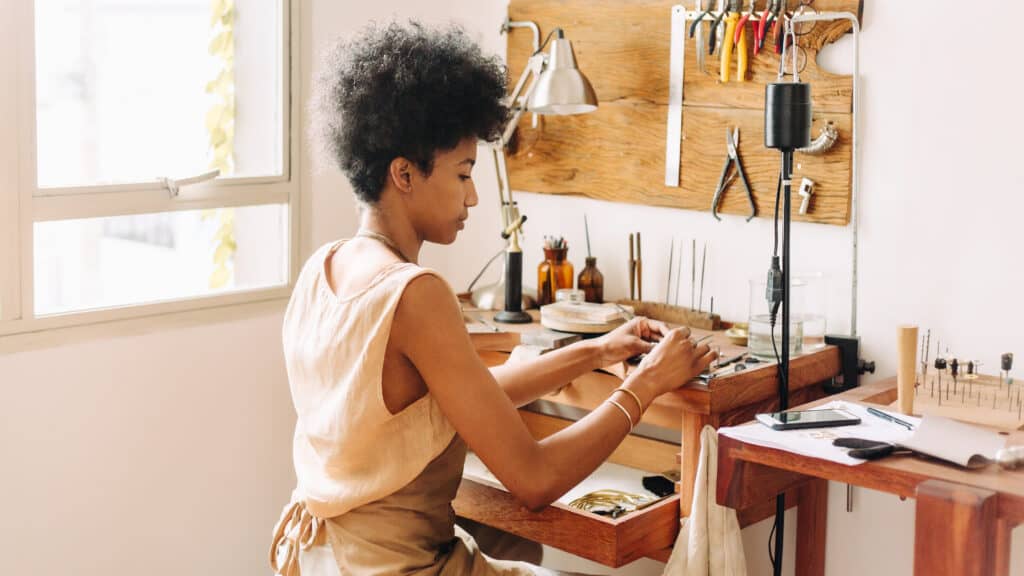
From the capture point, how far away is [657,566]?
2.84 m

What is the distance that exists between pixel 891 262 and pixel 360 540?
49.9 inches

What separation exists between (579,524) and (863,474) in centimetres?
55

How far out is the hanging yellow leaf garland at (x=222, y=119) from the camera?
2.87 meters

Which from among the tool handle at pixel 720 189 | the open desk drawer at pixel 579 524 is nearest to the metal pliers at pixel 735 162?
the tool handle at pixel 720 189

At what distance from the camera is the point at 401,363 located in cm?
179

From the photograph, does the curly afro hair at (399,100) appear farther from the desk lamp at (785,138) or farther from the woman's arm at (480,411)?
the desk lamp at (785,138)

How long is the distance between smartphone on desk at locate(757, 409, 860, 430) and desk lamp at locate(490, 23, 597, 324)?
0.87 meters

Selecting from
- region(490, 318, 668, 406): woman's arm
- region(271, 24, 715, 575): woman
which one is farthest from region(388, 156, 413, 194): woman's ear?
region(490, 318, 668, 406): woman's arm

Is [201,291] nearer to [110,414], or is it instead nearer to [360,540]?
[110,414]

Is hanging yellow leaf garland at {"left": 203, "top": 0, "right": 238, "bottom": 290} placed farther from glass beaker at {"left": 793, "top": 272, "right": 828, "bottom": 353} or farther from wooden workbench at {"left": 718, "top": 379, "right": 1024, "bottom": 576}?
wooden workbench at {"left": 718, "top": 379, "right": 1024, "bottom": 576}

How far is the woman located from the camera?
69.6 inches

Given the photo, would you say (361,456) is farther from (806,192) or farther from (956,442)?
(806,192)

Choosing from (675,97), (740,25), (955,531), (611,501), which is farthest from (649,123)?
(955,531)

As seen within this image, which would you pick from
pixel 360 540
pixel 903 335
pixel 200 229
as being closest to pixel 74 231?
pixel 200 229
